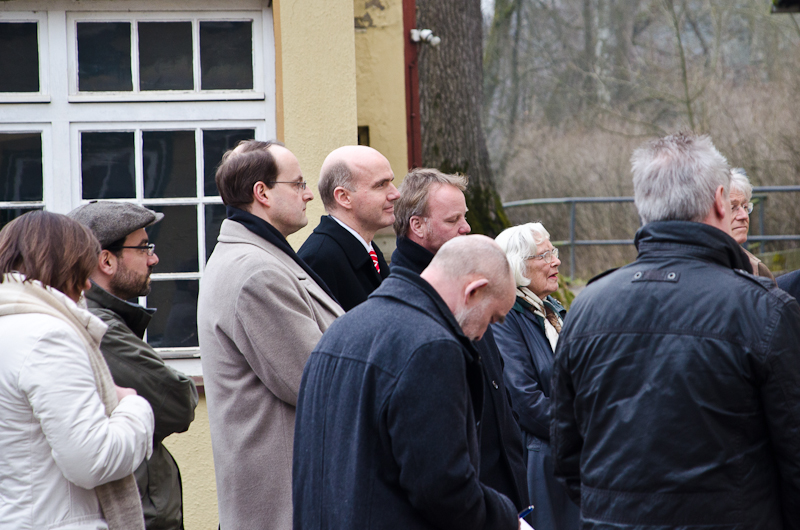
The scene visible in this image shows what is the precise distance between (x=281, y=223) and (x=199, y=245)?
73.8 inches

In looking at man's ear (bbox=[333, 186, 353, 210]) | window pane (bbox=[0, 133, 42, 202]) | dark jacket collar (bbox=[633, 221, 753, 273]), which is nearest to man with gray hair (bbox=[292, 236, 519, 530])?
dark jacket collar (bbox=[633, 221, 753, 273])

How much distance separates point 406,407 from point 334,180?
5.74 ft

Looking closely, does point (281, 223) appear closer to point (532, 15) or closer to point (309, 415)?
point (309, 415)

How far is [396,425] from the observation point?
2.05 metres

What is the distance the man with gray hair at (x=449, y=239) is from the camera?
2.94 metres

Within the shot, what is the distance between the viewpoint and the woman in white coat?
7.50 feet

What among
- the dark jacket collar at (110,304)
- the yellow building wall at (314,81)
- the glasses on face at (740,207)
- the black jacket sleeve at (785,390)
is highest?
the yellow building wall at (314,81)

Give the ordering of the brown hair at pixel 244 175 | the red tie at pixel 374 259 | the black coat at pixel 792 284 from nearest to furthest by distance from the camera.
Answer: the brown hair at pixel 244 175, the red tie at pixel 374 259, the black coat at pixel 792 284

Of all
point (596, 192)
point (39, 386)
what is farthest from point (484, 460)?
point (596, 192)

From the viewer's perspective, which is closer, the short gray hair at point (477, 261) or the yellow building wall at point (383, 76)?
the short gray hair at point (477, 261)

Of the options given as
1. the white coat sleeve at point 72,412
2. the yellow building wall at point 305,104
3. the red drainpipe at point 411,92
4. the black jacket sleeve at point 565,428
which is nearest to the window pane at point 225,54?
the yellow building wall at point 305,104

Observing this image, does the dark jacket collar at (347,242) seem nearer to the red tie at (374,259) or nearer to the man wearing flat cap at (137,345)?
the red tie at (374,259)

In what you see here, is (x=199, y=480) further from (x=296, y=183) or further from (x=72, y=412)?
(x=72, y=412)

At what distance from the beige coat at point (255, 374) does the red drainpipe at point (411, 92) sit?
111 inches
